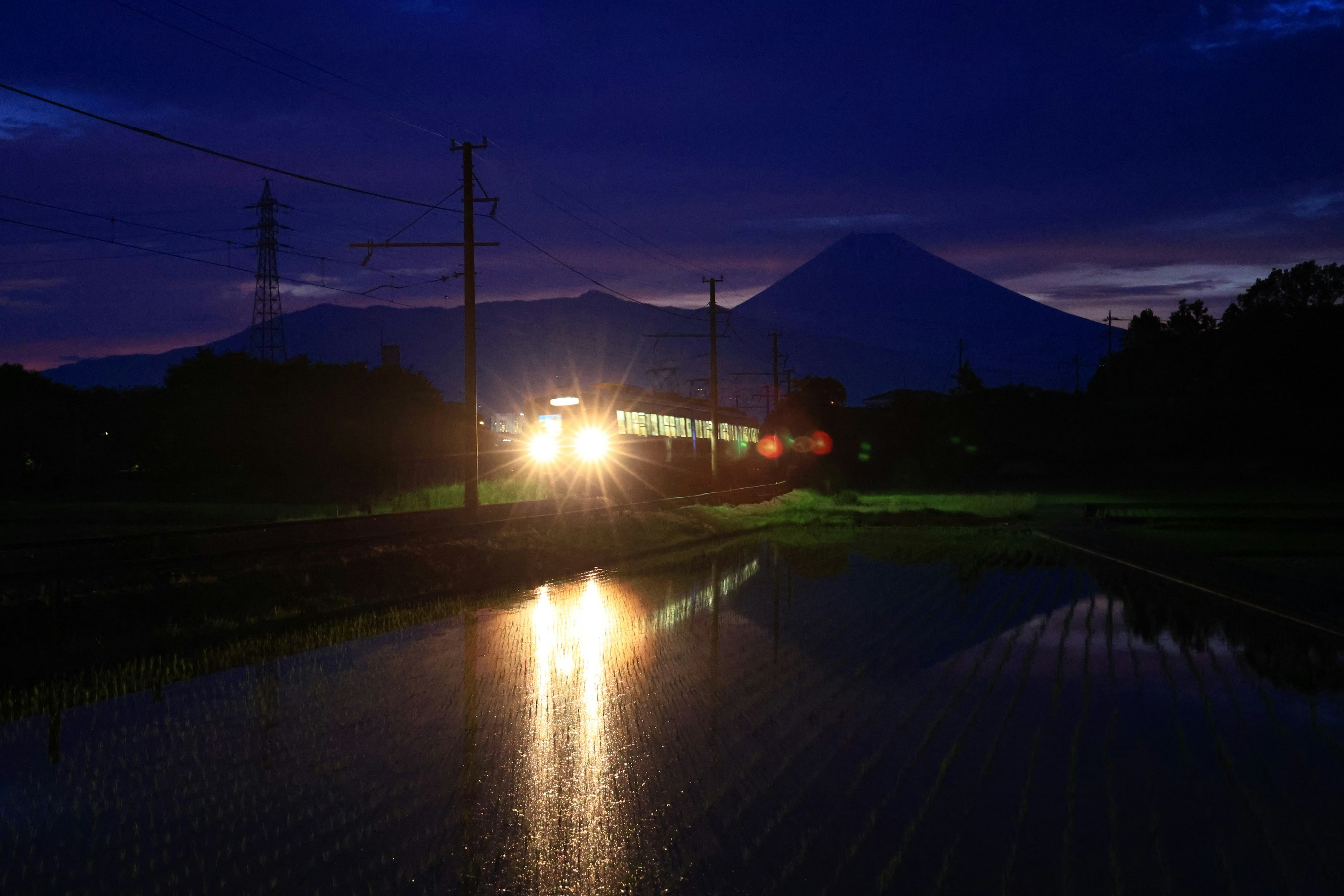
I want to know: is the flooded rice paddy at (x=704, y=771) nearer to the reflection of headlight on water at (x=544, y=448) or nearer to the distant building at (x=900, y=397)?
the reflection of headlight on water at (x=544, y=448)

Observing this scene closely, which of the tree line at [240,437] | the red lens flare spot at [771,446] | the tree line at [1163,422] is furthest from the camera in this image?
the red lens flare spot at [771,446]

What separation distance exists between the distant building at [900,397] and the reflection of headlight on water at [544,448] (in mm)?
46685

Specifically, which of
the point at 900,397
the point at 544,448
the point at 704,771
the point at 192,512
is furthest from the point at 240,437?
the point at 704,771

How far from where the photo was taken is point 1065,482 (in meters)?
79.0

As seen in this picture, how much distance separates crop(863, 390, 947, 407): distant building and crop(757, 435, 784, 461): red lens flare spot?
450 inches

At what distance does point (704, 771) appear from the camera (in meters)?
7.07

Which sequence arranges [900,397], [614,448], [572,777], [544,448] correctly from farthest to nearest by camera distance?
[900,397]
[614,448]
[544,448]
[572,777]

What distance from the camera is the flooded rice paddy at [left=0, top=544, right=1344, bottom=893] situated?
209 inches

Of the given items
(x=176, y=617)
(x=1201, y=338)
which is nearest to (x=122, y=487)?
(x=176, y=617)

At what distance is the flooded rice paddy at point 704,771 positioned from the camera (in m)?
5.31

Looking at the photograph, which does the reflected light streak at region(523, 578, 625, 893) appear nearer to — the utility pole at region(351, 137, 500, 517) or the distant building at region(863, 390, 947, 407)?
the utility pole at region(351, 137, 500, 517)

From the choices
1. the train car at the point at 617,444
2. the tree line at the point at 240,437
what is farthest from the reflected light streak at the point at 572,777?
the tree line at the point at 240,437

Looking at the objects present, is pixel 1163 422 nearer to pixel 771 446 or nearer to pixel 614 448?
pixel 771 446

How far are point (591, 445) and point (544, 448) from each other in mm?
1974
